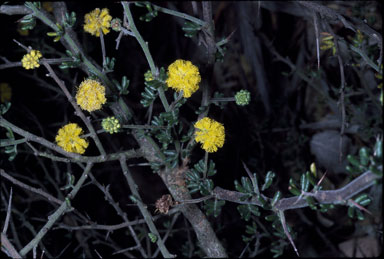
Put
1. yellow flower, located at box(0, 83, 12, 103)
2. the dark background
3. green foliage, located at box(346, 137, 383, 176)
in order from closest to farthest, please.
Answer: green foliage, located at box(346, 137, 383, 176) → yellow flower, located at box(0, 83, 12, 103) → the dark background

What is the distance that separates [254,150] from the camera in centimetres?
292

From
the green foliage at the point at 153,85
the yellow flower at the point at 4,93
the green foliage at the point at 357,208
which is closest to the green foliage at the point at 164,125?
the green foliage at the point at 153,85

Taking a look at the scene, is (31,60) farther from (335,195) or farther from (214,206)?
(335,195)

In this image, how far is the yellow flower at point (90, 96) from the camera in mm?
1411

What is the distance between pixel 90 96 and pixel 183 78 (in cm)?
36

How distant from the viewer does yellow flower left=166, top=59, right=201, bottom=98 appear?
1392 millimetres

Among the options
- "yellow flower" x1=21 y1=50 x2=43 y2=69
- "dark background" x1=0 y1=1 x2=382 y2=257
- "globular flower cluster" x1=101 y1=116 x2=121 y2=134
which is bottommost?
"dark background" x1=0 y1=1 x2=382 y2=257

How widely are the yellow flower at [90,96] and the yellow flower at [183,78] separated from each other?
27 cm


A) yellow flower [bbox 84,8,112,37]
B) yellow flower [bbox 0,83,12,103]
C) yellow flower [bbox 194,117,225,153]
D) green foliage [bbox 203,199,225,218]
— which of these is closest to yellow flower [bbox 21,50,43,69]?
yellow flower [bbox 84,8,112,37]

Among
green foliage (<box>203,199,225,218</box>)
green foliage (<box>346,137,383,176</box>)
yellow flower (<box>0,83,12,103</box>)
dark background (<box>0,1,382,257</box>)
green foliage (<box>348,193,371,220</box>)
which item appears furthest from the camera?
dark background (<box>0,1,382,257</box>)

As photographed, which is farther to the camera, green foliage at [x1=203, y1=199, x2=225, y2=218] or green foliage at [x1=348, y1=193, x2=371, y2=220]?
green foliage at [x1=203, y1=199, x2=225, y2=218]

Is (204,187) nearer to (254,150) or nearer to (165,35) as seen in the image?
(254,150)

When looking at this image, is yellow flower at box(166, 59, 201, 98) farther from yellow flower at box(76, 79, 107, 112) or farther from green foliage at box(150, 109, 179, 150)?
yellow flower at box(76, 79, 107, 112)

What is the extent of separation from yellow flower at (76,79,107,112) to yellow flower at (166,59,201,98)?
0.89 feet
